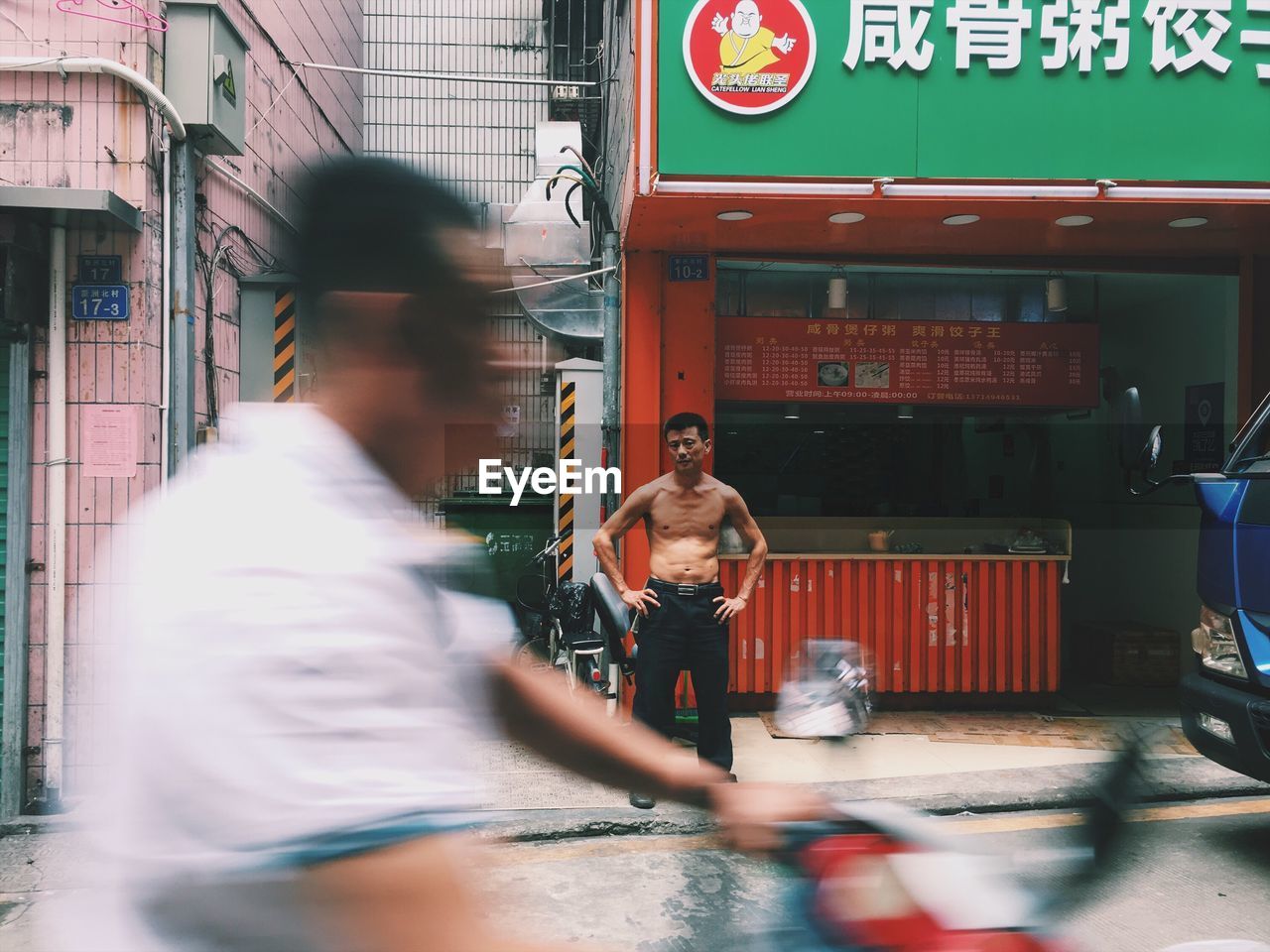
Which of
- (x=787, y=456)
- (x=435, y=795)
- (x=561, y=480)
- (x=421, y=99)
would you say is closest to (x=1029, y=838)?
(x=435, y=795)

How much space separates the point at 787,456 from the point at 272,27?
19.7 ft

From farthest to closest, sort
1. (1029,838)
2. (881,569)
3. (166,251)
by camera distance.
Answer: (881,569)
(166,251)
(1029,838)

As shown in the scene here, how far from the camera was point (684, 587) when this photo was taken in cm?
503

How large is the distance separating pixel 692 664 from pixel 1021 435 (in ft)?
22.1

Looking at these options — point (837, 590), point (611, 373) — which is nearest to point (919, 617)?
point (837, 590)

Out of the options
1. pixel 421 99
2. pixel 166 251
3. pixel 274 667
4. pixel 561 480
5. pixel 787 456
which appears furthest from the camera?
pixel 421 99

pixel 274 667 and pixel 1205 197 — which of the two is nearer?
pixel 274 667

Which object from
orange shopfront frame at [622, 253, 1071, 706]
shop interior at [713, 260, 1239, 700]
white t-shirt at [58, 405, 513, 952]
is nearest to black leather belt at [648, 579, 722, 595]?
orange shopfront frame at [622, 253, 1071, 706]

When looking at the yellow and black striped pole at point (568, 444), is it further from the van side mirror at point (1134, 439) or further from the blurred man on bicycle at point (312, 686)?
the blurred man on bicycle at point (312, 686)

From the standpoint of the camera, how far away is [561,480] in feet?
25.1

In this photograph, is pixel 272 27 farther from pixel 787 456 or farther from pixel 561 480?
pixel 787 456

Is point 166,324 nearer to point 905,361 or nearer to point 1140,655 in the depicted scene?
point 905,361

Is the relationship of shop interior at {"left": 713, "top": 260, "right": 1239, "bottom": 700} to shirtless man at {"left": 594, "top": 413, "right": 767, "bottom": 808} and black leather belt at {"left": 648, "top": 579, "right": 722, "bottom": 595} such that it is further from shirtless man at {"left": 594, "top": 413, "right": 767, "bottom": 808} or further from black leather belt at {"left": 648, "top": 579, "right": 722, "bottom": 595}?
black leather belt at {"left": 648, "top": 579, "right": 722, "bottom": 595}

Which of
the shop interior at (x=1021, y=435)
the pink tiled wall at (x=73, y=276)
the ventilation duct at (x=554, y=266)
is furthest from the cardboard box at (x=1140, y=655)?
the pink tiled wall at (x=73, y=276)
